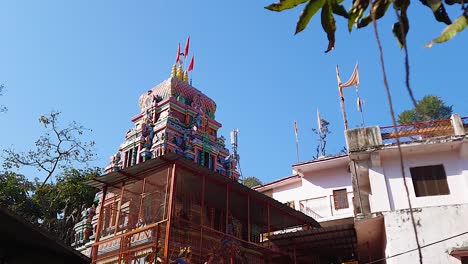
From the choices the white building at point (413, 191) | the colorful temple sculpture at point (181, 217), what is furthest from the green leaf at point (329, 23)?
the white building at point (413, 191)

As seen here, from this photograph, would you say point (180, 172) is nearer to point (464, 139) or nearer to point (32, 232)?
point (32, 232)

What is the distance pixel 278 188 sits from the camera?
992 inches

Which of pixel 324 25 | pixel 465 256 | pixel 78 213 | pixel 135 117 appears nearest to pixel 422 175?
pixel 465 256

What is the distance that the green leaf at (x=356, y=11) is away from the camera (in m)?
2.42

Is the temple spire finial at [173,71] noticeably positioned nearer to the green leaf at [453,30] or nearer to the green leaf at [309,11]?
the green leaf at [309,11]

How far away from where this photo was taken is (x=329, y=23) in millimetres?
2494

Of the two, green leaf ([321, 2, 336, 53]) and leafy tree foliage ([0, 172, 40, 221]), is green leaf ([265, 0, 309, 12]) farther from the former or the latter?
leafy tree foliage ([0, 172, 40, 221])

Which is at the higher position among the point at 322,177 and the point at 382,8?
the point at 322,177

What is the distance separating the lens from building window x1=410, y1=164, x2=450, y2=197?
14914mm

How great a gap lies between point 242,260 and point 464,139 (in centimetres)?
853

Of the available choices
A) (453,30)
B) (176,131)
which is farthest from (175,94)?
(453,30)

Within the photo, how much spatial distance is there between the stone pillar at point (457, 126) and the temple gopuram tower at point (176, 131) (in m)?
12.8

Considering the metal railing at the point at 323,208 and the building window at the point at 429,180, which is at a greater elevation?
the metal railing at the point at 323,208

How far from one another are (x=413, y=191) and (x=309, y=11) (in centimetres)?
1402
